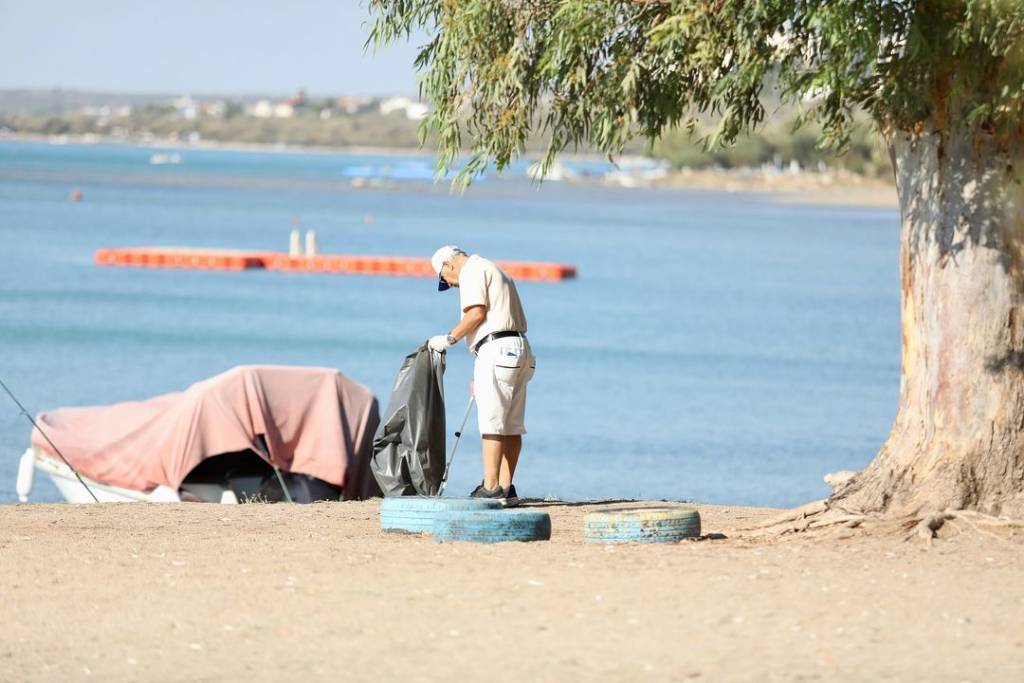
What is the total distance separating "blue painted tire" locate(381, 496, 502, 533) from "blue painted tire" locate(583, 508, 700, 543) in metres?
0.83

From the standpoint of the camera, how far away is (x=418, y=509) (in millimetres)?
10258

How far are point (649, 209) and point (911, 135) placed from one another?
452ft

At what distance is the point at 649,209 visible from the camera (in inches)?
5797

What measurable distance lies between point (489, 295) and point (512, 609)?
339 cm

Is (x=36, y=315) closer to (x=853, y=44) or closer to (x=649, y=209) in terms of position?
(x=853, y=44)

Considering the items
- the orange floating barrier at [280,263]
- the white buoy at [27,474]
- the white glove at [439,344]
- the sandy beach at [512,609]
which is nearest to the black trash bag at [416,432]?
the white glove at [439,344]

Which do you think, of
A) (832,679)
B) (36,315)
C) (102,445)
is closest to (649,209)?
(36,315)

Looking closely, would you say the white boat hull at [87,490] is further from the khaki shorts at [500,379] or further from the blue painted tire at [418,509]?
the blue painted tire at [418,509]

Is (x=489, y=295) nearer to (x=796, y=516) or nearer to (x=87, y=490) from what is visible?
(x=796, y=516)

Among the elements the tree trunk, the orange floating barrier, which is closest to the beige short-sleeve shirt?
the tree trunk

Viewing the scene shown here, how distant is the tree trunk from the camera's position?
10039 mm

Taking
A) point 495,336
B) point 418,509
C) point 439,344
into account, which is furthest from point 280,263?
point 418,509

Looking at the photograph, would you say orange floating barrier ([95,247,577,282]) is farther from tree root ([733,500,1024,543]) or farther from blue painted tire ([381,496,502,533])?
tree root ([733,500,1024,543])

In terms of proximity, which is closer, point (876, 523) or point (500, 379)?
point (876, 523)
